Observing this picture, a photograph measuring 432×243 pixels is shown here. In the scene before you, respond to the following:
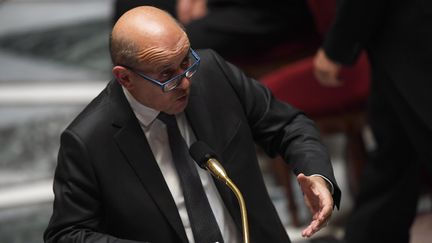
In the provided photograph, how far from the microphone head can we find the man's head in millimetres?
117

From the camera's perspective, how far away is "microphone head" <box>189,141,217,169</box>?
6.62 feet

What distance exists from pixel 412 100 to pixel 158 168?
1066 millimetres

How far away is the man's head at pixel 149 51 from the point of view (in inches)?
76.7

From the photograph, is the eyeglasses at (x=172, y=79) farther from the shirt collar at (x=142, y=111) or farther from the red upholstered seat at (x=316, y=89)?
the red upholstered seat at (x=316, y=89)

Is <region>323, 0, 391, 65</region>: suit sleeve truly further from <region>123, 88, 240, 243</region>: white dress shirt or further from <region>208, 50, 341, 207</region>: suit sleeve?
<region>123, 88, 240, 243</region>: white dress shirt

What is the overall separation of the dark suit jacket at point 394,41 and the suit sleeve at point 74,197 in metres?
1.17

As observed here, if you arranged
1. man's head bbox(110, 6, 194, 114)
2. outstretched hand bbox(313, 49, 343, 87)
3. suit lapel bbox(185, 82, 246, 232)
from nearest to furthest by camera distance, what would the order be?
1. man's head bbox(110, 6, 194, 114)
2. suit lapel bbox(185, 82, 246, 232)
3. outstretched hand bbox(313, 49, 343, 87)

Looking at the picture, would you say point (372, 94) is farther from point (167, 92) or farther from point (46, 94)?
point (46, 94)

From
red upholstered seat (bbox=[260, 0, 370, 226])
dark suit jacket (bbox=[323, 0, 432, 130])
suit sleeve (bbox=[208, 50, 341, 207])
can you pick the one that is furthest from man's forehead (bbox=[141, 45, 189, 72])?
red upholstered seat (bbox=[260, 0, 370, 226])

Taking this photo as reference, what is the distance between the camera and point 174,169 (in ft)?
7.12

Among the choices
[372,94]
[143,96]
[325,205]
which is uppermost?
[143,96]

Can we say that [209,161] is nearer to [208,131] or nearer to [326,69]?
[208,131]

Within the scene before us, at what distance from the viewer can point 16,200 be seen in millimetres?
4102

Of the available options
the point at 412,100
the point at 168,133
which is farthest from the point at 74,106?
the point at 168,133
